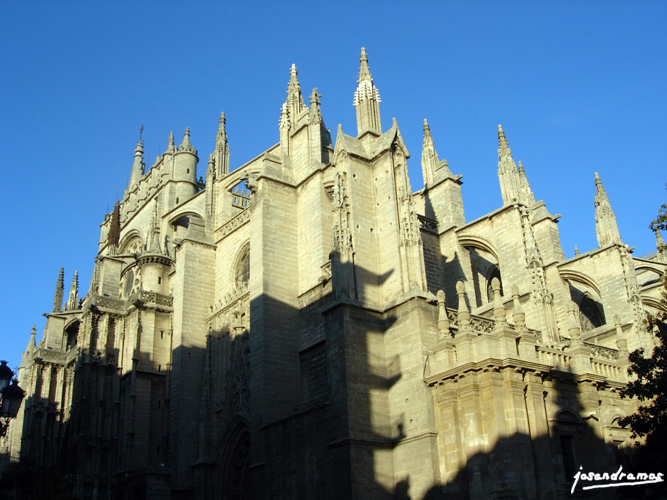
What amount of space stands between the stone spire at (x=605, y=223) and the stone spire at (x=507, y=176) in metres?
3.31

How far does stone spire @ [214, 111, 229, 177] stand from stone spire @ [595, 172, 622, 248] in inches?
620

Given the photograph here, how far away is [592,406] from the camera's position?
56.3 ft

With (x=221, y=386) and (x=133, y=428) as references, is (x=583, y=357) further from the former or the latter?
(x=133, y=428)

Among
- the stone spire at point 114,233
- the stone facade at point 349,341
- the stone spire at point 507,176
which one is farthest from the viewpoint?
the stone spire at point 114,233

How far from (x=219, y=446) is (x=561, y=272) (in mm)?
12787

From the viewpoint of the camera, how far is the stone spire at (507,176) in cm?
2316

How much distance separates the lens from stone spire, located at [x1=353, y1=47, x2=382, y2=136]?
2161 cm

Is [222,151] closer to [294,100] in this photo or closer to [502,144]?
[294,100]

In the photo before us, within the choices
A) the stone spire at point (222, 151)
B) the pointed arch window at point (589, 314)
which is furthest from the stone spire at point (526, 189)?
the stone spire at point (222, 151)

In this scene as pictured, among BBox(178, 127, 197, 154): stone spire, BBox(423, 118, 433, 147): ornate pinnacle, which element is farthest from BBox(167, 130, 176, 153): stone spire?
BBox(423, 118, 433, 147): ornate pinnacle

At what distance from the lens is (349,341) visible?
17.4 metres

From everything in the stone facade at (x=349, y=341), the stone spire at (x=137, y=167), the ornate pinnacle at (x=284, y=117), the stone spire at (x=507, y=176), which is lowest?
the stone facade at (x=349, y=341)

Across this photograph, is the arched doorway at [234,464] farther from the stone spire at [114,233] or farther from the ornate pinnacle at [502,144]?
the stone spire at [114,233]

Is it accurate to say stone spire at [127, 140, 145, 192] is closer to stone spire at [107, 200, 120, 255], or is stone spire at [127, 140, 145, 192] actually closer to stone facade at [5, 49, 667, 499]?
stone spire at [107, 200, 120, 255]
